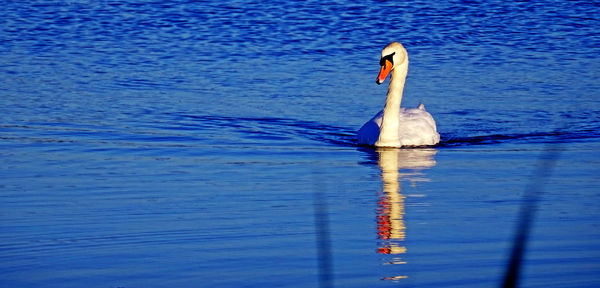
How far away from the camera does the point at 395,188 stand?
27.2ft

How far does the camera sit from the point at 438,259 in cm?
574

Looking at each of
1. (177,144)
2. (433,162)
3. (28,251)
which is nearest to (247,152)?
(177,144)

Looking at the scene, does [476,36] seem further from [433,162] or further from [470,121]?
[433,162]

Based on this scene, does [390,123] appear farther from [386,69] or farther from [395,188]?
[395,188]

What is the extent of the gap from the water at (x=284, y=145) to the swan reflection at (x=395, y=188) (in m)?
0.03

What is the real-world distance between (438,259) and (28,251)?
239 cm

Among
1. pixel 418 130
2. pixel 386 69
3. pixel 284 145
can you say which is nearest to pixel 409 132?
pixel 418 130

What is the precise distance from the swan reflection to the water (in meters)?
0.03

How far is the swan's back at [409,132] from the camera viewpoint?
11.1m

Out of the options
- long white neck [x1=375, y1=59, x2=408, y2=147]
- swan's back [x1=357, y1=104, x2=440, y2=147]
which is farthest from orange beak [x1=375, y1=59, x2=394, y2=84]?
swan's back [x1=357, y1=104, x2=440, y2=147]

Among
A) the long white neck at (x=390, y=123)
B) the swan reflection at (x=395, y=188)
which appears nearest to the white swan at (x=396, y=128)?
the long white neck at (x=390, y=123)

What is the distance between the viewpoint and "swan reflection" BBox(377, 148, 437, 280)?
6.16 meters

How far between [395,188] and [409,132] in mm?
3112

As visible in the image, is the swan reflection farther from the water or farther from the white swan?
the white swan
